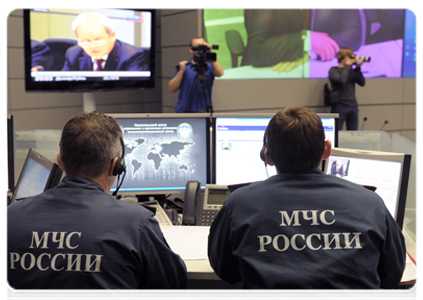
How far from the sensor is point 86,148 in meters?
1.26

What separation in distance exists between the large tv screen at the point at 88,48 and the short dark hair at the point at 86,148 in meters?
2.76

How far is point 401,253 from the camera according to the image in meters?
1.29

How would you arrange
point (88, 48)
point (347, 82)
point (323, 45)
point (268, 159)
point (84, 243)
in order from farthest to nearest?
1. point (323, 45)
2. point (347, 82)
3. point (88, 48)
4. point (268, 159)
5. point (84, 243)

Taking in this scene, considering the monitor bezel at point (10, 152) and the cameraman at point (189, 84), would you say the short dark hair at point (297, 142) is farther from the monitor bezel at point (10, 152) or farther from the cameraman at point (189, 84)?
the cameraman at point (189, 84)

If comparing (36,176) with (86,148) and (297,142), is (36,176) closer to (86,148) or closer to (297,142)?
(86,148)

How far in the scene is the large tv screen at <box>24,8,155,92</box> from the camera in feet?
12.5

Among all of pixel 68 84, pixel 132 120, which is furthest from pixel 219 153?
pixel 68 84

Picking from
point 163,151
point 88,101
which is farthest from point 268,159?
point 88,101

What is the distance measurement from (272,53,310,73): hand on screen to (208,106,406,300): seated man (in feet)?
15.1

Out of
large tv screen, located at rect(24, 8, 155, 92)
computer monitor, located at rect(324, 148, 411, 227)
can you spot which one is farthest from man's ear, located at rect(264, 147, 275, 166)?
large tv screen, located at rect(24, 8, 155, 92)

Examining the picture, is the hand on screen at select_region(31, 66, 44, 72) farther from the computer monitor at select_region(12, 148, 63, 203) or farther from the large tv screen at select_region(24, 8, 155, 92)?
the computer monitor at select_region(12, 148, 63, 203)

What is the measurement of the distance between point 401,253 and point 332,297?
0.98 feet

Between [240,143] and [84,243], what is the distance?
1143 mm

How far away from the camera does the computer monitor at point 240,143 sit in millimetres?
2139
